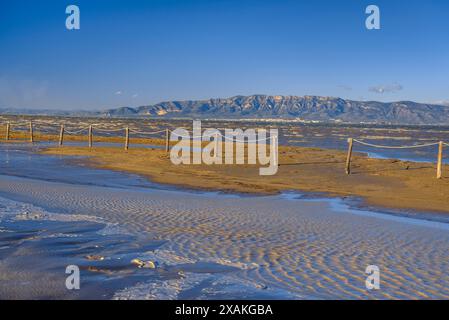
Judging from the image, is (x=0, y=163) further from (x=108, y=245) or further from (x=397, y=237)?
(x=397, y=237)

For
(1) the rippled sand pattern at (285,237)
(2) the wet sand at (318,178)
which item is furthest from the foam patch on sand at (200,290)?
(2) the wet sand at (318,178)

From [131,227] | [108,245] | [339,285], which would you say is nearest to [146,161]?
[131,227]

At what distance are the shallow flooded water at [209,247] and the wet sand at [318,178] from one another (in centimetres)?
221

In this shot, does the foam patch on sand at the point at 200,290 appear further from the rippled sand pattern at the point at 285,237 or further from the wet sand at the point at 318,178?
the wet sand at the point at 318,178

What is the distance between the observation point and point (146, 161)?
24.2 m

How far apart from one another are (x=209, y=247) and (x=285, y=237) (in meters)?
1.67

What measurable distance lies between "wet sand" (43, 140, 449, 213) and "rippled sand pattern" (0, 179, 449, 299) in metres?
2.62

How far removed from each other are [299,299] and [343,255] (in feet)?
8.09

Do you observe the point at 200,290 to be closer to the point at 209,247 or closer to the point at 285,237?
the point at 209,247

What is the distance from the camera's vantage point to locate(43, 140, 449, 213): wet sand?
606 inches

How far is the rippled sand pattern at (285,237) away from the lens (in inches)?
261

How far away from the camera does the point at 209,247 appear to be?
8.26 meters

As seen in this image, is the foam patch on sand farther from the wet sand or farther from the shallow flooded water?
the wet sand
